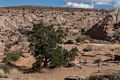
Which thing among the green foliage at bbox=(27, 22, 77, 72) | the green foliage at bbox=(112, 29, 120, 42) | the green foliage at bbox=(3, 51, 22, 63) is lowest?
the green foliage at bbox=(112, 29, 120, 42)

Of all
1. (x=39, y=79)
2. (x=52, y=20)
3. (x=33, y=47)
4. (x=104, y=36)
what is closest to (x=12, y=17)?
(x=52, y=20)

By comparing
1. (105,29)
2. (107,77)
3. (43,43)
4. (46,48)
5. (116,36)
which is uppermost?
(107,77)

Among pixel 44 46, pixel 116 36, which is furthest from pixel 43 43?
pixel 116 36

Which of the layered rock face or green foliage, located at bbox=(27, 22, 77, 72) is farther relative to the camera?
the layered rock face

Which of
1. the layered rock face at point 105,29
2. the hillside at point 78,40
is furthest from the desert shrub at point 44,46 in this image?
the layered rock face at point 105,29

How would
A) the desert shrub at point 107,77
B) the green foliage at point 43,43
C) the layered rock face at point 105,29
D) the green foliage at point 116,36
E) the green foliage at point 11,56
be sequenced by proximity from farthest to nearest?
the layered rock face at point 105,29 → the green foliage at point 116,36 → the green foliage at point 11,56 → the green foliage at point 43,43 → the desert shrub at point 107,77

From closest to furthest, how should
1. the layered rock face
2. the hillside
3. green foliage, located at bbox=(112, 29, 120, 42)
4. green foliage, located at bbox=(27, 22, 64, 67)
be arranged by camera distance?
the hillside, green foliage, located at bbox=(27, 22, 64, 67), green foliage, located at bbox=(112, 29, 120, 42), the layered rock face

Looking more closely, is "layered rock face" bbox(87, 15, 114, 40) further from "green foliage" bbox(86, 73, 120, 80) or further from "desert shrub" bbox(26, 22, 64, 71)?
"green foliage" bbox(86, 73, 120, 80)

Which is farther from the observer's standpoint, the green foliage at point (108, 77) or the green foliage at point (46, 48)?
the green foliage at point (46, 48)

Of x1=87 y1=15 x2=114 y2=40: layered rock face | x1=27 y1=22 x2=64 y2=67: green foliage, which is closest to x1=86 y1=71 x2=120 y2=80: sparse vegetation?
x1=27 y1=22 x2=64 y2=67: green foliage

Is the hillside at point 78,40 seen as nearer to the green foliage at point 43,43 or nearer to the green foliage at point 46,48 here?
the green foliage at point 46,48

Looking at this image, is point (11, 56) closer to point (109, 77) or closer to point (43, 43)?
point (43, 43)

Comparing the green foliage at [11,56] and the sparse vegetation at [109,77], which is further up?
the sparse vegetation at [109,77]

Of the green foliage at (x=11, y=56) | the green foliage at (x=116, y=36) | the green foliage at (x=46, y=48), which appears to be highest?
the green foliage at (x=46, y=48)
